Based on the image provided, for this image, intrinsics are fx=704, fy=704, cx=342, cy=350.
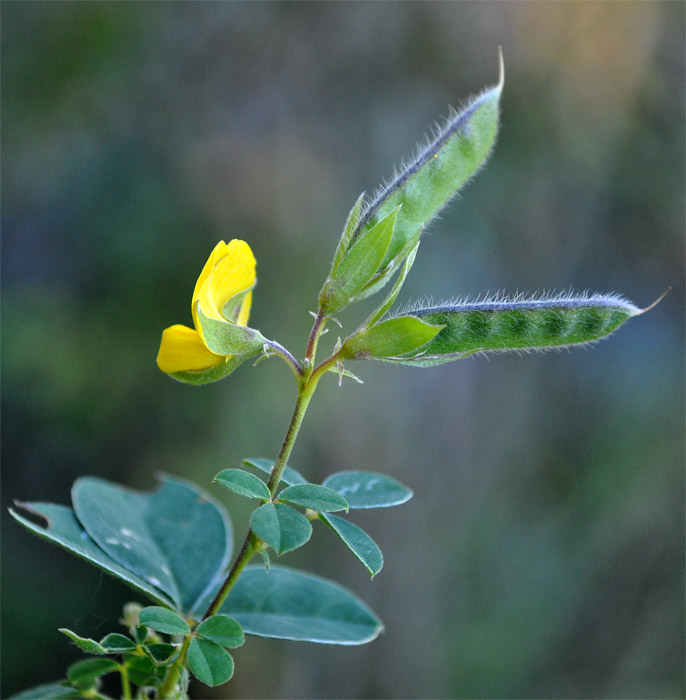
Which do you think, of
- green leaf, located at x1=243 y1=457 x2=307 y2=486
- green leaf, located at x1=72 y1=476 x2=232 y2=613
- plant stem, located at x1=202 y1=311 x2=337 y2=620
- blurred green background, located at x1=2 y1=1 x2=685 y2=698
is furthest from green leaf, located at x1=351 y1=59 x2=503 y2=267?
blurred green background, located at x1=2 y1=1 x2=685 y2=698

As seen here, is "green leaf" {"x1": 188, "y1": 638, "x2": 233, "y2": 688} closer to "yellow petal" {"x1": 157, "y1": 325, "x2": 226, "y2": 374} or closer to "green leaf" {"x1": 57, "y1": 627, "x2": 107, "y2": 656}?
"green leaf" {"x1": 57, "y1": 627, "x2": 107, "y2": 656}

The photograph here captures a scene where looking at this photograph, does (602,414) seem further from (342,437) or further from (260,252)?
(260,252)

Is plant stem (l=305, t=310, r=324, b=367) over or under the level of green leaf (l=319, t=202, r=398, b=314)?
under

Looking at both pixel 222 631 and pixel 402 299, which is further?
pixel 402 299

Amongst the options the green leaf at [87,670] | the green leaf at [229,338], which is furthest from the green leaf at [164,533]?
the green leaf at [229,338]

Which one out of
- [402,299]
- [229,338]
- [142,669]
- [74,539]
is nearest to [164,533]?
[74,539]

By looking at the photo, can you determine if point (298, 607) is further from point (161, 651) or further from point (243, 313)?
point (243, 313)

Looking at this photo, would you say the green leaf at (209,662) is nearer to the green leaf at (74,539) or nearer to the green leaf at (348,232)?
the green leaf at (74,539)
